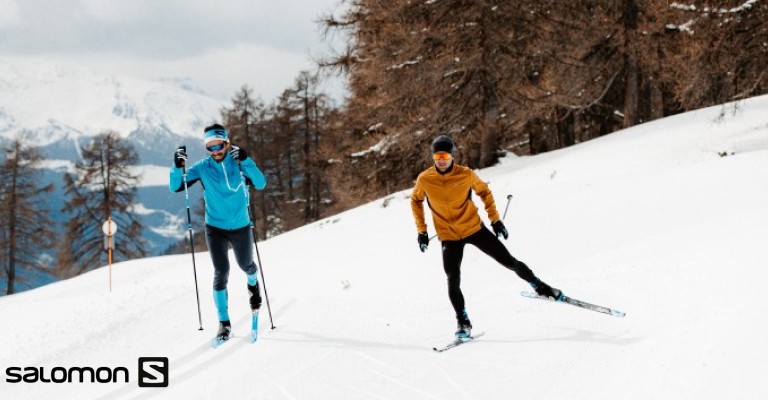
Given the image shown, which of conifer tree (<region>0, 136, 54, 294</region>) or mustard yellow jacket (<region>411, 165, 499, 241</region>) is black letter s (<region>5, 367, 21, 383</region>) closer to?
mustard yellow jacket (<region>411, 165, 499, 241</region>)

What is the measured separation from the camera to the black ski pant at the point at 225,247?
646 centimetres

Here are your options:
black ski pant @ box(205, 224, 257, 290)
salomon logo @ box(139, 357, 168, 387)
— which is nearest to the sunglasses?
black ski pant @ box(205, 224, 257, 290)

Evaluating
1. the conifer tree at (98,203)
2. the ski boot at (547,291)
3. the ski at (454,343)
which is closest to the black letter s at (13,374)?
the ski at (454,343)

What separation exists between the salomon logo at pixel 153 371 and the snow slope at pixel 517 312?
0.35 ft

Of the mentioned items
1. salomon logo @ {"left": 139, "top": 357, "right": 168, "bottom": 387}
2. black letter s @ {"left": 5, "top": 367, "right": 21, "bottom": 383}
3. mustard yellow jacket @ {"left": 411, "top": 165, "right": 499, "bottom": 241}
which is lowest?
black letter s @ {"left": 5, "top": 367, "right": 21, "bottom": 383}

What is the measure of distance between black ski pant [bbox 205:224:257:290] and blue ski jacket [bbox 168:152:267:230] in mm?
78

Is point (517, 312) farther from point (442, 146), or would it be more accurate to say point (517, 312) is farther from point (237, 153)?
point (237, 153)

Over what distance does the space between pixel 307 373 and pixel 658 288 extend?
3898 mm

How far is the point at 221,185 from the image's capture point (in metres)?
6.43

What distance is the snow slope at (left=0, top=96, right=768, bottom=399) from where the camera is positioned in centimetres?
450

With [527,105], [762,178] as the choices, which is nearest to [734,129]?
[762,178]

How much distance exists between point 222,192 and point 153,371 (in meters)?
2.10

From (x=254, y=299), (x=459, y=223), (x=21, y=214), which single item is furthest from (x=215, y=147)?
(x=21, y=214)

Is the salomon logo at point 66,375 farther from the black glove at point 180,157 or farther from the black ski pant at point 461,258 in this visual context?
the black ski pant at point 461,258
